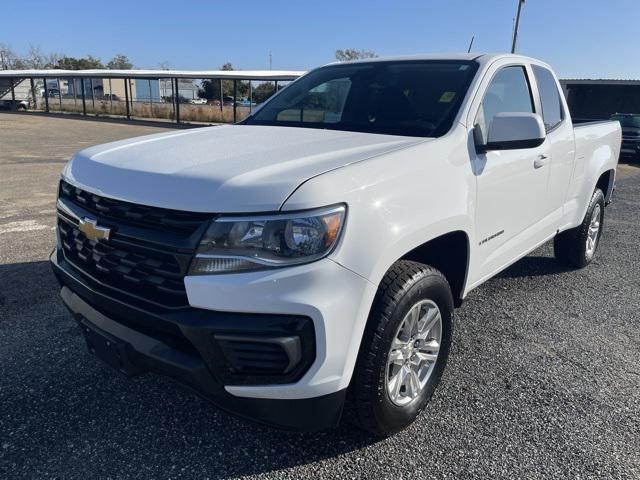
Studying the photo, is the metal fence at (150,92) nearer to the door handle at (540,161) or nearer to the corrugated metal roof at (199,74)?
the corrugated metal roof at (199,74)

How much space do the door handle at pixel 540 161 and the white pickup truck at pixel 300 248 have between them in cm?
39

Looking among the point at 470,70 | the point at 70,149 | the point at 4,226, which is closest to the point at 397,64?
the point at 470,70

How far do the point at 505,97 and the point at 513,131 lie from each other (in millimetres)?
741

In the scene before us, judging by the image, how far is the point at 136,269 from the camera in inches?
83.4

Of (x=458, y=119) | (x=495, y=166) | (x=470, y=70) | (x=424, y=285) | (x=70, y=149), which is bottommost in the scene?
(x=70, y=149)

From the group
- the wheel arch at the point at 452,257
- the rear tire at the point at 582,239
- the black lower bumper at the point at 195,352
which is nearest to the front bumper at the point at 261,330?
the black lower bumper at the point at 195,352

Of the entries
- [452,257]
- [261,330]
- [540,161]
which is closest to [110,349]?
[261,330]

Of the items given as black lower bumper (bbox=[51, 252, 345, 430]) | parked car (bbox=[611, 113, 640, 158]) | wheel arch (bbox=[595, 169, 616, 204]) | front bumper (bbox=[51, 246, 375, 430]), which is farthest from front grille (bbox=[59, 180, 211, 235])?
parked car (bbox=[611, 113, 640, 158])

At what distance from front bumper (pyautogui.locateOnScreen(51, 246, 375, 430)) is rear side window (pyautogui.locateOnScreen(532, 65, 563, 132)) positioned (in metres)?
2.69

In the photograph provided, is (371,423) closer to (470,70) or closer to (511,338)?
(511,338)

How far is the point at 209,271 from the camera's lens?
1.91 metres

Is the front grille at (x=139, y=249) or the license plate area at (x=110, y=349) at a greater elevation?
the front grille at (x=139, y=249)

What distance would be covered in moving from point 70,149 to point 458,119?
15.2 meters

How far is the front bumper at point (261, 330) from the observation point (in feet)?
6.11
